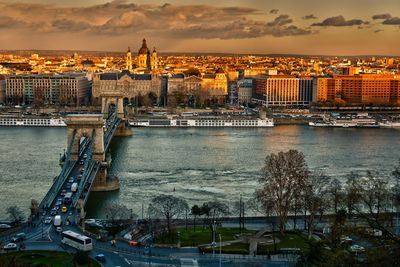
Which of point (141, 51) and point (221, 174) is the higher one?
point (141, 51)

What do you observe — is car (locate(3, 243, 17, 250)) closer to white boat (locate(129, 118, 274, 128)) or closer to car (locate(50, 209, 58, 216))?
car (locate(50, 209, 58, 216))

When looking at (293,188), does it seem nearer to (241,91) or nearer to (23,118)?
(23,118)

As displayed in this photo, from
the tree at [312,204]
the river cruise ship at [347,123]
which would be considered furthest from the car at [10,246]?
the river cruise ship at [347,123]

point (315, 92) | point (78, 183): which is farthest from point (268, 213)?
point (315, 92)

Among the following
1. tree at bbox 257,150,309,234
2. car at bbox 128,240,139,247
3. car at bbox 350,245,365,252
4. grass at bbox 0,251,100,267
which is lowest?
car at bbox 128,240,139,247

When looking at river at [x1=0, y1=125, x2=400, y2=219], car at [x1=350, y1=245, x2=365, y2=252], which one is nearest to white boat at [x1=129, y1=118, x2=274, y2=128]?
river at [x1=0, y1=125, x2=400, y2=219]

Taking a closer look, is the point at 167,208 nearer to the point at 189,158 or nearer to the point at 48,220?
the point at 48,220
